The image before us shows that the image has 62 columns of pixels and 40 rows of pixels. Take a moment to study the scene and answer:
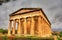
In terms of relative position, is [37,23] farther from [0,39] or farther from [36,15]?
[0,39]

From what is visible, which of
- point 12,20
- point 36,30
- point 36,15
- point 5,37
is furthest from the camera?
point 12,20

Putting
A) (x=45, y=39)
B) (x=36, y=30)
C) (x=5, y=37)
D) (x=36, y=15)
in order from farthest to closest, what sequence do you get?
(x=36, y=30) < (x=36, y=15) < (x=5, y=37) < (x=45, y=39)

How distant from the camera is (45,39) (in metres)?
27.0

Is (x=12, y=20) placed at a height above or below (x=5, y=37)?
above

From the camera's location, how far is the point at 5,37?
30.9 metres

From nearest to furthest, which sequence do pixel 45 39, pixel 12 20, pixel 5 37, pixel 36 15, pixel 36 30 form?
1. pixel 45 39
2. pixel 5 37
3. pixel 36 15
4. pixel 36 30
5. pixel 12 20

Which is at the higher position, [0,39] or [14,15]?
[14,15]

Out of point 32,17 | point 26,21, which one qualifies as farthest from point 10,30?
point 32,17

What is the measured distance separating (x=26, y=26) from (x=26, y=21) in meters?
2.31

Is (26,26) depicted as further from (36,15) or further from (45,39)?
(45,39)

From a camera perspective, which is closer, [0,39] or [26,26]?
[0,39]

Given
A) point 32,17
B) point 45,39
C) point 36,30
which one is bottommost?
point 45,39

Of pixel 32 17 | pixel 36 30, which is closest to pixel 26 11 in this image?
pixel 32 17

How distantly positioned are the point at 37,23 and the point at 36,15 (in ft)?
14.2
